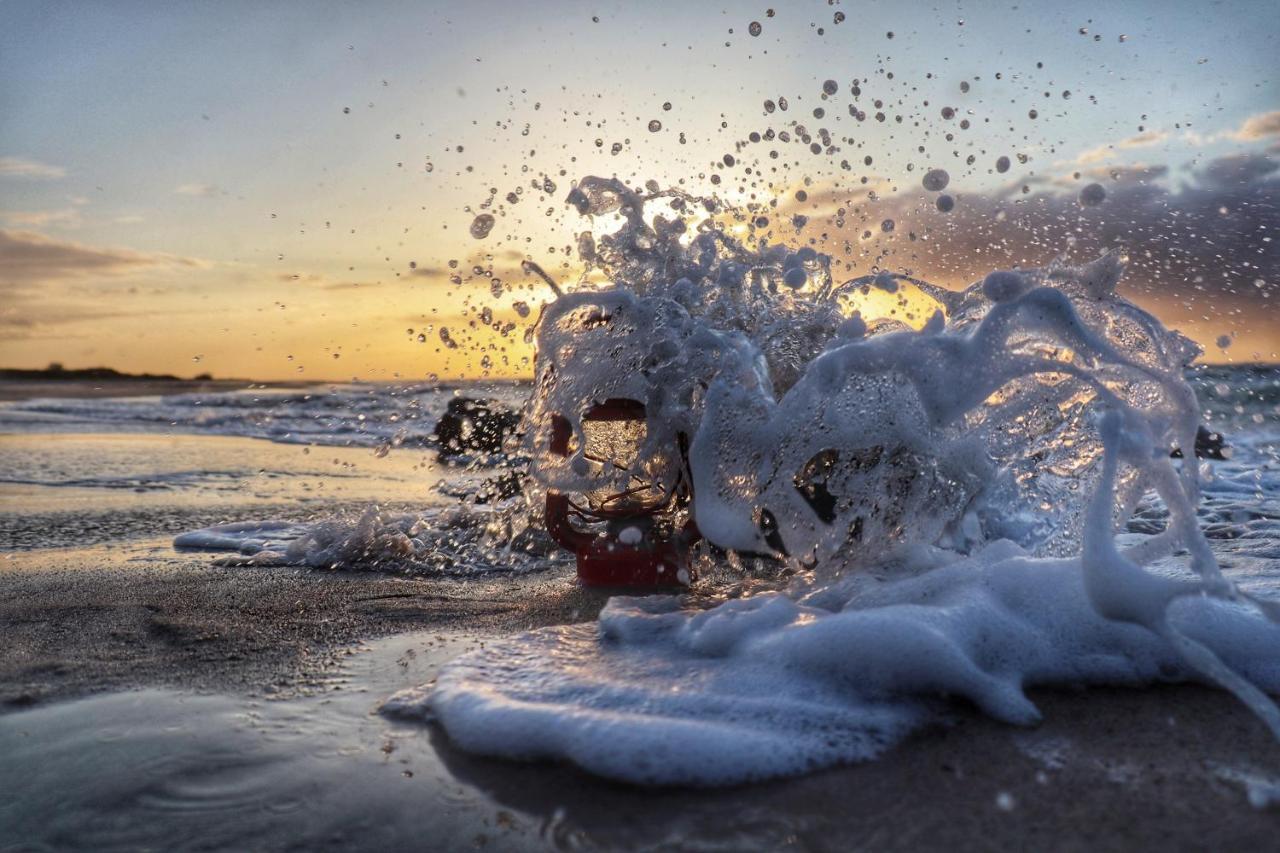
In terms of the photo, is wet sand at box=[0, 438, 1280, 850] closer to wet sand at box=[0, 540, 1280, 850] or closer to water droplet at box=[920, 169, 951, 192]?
wet sand at box=[0, 540, 1280, 850]

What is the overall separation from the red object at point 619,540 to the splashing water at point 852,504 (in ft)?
0.17

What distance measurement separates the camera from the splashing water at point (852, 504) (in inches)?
64.9

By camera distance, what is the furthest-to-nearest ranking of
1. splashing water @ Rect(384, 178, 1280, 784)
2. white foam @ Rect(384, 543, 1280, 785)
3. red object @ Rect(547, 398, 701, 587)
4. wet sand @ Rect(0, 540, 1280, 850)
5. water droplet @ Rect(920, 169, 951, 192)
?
water droplet @ Rect(920, 169, 951, 192)
red object @ Rect(547, 398, 701, 587)
splashing water @ Rect(384, 178, 1280, 784)
white foam @ Rect(384, 543, 1280, 785)
wet sand @ Rect(0, 540, 1280, 850)

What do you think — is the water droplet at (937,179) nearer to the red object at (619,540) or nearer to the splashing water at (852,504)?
the splashing water at (852,504)

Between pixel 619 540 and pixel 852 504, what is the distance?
0.70 meters

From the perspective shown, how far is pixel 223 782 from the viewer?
56.5 inches

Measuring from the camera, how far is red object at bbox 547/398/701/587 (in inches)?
114

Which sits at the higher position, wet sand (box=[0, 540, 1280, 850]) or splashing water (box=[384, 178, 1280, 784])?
splashing water (box=[384, 178, 1280, 784])

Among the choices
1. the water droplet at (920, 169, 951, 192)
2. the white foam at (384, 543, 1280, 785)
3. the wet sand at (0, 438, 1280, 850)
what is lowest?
the wet sand at (0, 438, 1280, 850)

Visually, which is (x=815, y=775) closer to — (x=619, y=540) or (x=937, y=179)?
(x=619, y=540)

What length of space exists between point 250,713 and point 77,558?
199 centimetres

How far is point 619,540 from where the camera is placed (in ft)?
9.61

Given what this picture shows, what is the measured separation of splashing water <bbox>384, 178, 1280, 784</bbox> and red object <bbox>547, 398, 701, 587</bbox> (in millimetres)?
51

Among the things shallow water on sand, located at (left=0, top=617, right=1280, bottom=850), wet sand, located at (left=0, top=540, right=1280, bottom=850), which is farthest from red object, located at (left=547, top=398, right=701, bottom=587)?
shallow water on sand, located at (left=0, top=617, right=1280, bottom=850)
